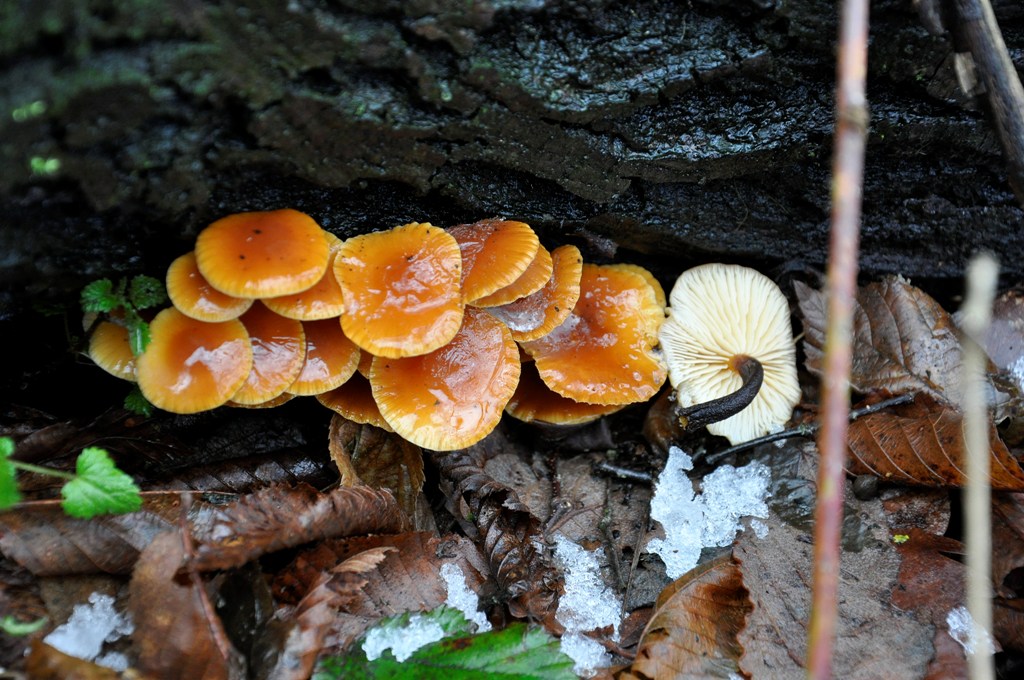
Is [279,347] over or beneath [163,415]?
over

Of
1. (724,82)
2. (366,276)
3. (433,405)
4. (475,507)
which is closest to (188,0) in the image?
(366,276)

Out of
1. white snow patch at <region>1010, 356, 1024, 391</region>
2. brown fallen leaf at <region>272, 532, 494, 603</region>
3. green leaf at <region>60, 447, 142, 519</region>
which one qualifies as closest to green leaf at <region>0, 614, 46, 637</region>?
green leaf at <region>60, 447, 142, 519</region>

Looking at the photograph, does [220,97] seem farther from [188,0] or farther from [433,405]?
[433,405]

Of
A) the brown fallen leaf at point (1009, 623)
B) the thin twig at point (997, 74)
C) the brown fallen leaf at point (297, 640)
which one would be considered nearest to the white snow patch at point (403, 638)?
the brown fallen leaf at point (297, 640)

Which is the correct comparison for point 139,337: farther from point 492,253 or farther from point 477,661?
point 477,661

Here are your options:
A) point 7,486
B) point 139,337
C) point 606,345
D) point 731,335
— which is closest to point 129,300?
point 139,337

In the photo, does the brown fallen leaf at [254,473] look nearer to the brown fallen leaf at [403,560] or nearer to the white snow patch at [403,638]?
the brown fallen leaf at [403,560]

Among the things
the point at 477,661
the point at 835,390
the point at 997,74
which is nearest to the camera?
the point at 835,390
